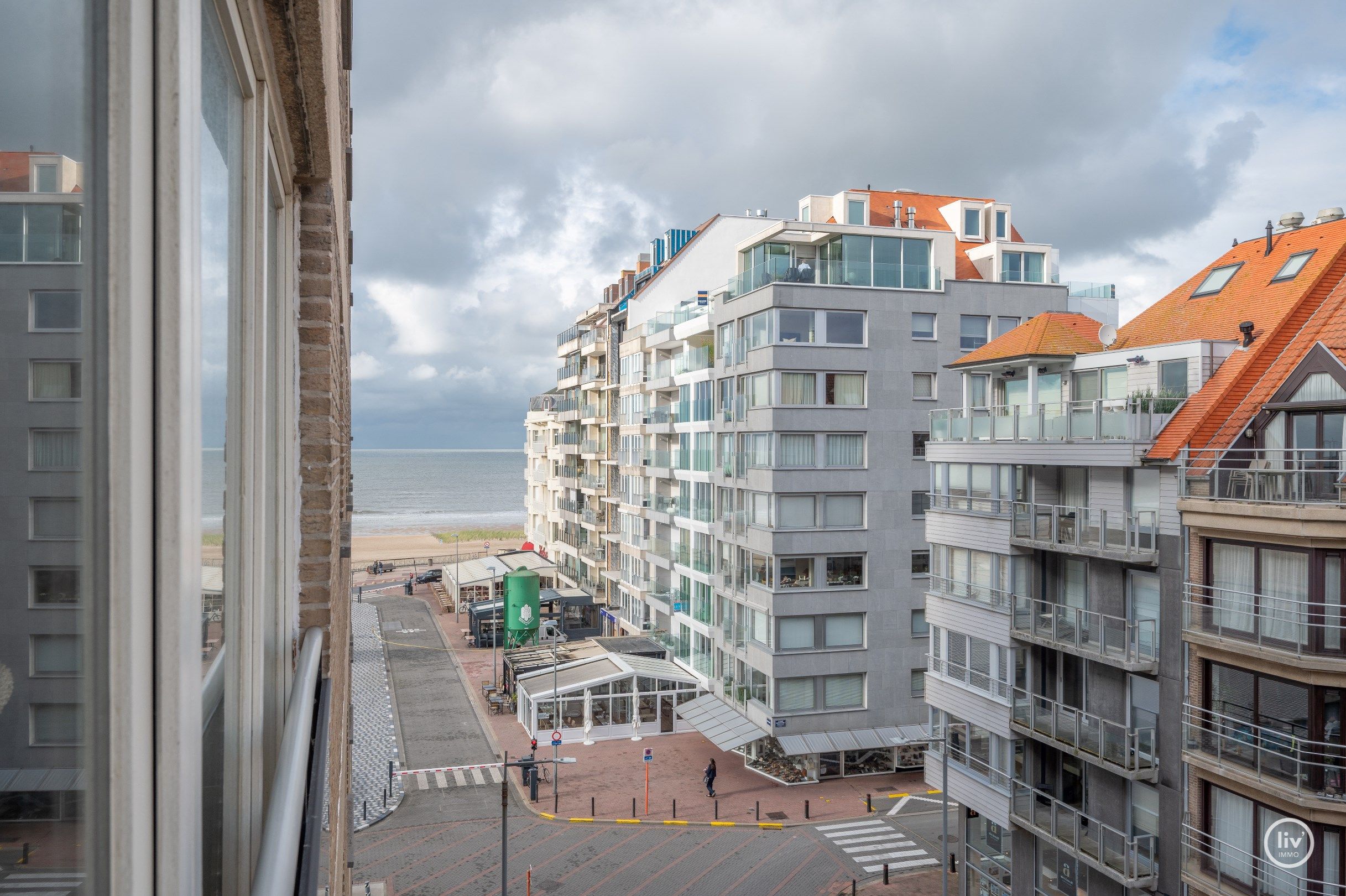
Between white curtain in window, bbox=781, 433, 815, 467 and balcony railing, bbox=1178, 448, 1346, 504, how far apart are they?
16980mm

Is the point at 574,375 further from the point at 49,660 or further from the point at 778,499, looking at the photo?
the point at 49,660

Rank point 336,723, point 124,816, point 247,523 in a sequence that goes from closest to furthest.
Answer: point 124,816, point 247,523, point 336,723

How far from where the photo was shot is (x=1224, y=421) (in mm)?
18453

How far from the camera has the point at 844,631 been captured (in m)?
35.1

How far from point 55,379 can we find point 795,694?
3478cm

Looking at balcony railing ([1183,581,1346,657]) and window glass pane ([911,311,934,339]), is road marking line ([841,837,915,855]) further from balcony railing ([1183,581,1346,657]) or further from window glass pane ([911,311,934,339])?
window glass pane ([911,311,934,339])

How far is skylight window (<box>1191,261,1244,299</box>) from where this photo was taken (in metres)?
23.0

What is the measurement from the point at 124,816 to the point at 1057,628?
22922 millimetres

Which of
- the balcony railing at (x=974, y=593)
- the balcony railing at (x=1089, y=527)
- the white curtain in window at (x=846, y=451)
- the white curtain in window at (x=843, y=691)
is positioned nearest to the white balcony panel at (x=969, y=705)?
the balcony railing at (x=974, y=593)

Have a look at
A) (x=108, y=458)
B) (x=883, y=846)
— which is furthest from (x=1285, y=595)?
(x=108, y=458)

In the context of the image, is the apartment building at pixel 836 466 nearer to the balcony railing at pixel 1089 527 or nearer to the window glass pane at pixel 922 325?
the window glass pane at pixel 922 325

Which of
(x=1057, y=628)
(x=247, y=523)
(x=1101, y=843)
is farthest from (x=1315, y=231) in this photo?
(x=247, y=523)

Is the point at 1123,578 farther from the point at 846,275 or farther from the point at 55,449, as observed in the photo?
the point at 55,449

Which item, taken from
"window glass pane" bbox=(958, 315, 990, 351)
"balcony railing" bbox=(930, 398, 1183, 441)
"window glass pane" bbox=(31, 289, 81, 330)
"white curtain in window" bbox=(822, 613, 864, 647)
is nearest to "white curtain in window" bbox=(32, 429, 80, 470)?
"window glass pane" bbox=(31, 289, 81, 330)
